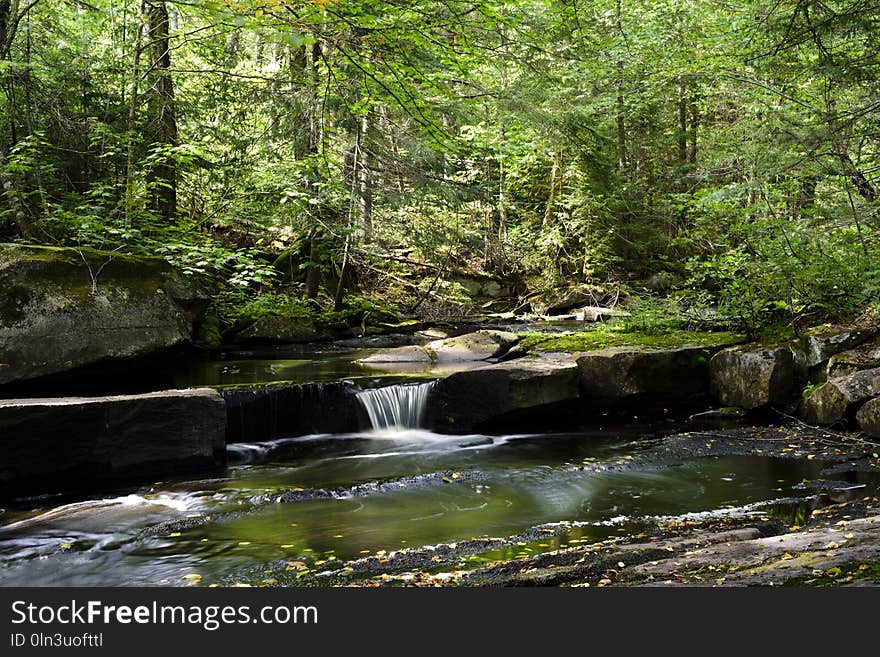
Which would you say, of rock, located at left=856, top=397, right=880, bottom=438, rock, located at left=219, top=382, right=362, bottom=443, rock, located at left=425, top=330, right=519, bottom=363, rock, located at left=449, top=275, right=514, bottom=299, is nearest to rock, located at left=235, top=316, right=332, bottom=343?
rock, located at left=425, top=330, right=519, bottom=363

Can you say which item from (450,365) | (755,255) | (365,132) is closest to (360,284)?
(365,132)

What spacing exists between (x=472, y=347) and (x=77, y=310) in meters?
6.72

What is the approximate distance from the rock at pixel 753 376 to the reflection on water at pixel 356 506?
1.84 metres

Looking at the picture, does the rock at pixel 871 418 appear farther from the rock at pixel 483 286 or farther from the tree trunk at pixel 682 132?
the tree trunk at pixel 682 132

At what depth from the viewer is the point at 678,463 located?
6875mm

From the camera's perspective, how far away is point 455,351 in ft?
38.3

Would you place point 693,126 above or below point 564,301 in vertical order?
above

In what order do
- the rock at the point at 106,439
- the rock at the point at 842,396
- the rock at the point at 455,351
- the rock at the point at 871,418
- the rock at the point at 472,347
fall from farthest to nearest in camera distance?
the rock at the point at 472,347, the rock at the point at 455,351, the rock at the point at 842,396, the rock at the point at 871,418, the rock at the point at 106,439

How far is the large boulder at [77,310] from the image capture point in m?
7.09

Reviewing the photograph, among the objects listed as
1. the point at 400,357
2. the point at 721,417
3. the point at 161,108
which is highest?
the point at 161,108

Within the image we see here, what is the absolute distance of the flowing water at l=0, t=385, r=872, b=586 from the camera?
4.44 meters

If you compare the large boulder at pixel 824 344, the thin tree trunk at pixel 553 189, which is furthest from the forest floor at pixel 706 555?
the thin tree trunk at pixel 553 189

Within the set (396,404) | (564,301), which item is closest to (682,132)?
(564,301)

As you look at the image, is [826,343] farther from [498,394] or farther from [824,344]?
[498,394]
